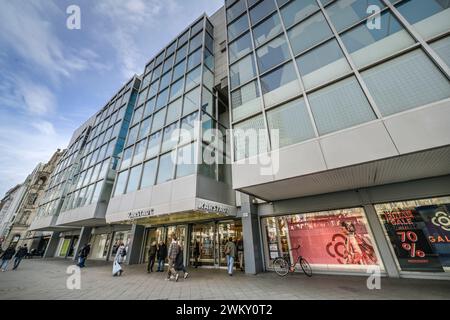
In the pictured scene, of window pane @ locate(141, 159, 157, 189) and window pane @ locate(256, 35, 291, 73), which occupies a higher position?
window pane @ locate(256, 35, 291, 73)

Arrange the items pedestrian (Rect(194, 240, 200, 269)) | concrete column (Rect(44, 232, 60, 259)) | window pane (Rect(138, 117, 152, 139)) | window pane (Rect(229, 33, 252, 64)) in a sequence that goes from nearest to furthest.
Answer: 1. window pane (Rect(229, 33, 252, 64))
2. pedestrian (Rect(194, 240, 200, 269))
3. window pane (Rect(138, 117, 152, 139))
4. concrete column (Rect(44, 232, 60, 259))

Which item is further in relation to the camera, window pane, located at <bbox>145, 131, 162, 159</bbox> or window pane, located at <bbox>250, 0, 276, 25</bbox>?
window pane, located at <bbox>145, 131, 162, 159</bbox>

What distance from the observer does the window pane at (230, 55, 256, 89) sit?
1054 centimetres

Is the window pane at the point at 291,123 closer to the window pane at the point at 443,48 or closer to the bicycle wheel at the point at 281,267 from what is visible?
the window pane at the point at 443,48

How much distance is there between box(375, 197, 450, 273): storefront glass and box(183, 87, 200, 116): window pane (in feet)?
37.8

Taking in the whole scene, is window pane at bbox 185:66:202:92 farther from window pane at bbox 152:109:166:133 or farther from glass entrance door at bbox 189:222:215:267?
glass entrance door at bbox 189:222:215:267

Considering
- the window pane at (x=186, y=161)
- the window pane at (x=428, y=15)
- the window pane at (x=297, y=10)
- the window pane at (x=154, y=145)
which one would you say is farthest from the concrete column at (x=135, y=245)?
the window pane at (x=428, y=15)

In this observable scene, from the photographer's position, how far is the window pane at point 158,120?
13953 mm

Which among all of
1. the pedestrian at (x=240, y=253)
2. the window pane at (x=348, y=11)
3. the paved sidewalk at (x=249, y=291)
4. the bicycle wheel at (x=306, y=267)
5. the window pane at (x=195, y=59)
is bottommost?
the paved sidewalk at (x=249, y=291)

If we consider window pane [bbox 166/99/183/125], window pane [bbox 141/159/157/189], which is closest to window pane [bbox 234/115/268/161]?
window pane [bbox 166/99/183/125]

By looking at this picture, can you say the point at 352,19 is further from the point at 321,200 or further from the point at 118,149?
the point at 118,149

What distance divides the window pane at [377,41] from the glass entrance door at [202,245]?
11.8 m

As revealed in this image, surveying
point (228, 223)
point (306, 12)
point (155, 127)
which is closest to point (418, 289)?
point (228, 223)

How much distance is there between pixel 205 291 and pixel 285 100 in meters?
8.15
